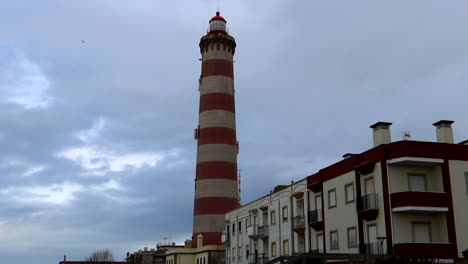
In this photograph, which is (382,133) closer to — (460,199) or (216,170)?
(460,199)

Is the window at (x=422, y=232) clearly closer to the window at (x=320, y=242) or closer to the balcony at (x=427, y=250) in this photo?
the balcony at (x=427, y=250)

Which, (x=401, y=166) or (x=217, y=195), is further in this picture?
(x=217, y=195)

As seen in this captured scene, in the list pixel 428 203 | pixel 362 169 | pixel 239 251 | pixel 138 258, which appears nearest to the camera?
pixel 428 203

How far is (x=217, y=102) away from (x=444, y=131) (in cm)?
3332

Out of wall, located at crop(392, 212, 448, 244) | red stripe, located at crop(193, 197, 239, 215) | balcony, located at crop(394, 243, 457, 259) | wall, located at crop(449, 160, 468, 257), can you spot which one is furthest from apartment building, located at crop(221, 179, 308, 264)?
wall, located at crop(449, 160, 468, 257)

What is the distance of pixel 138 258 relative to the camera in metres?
120

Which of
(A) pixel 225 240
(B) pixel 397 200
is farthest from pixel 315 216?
(A) pixel 225 240

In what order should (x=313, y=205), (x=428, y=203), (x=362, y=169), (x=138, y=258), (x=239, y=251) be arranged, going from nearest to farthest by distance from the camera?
1. (x=428, y=203)
2. (x=362, y=169)
3. (x=313, y=205)
4. (x=239, y=251)
5. (x=138, y=258)

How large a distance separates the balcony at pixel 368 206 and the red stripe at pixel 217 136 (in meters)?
30.9

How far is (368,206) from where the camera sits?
41.2 meters

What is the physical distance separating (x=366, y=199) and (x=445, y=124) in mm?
8808

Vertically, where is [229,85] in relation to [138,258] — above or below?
above

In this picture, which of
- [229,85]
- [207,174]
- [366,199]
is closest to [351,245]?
[366,199]

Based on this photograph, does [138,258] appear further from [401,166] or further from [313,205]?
[401,166]
